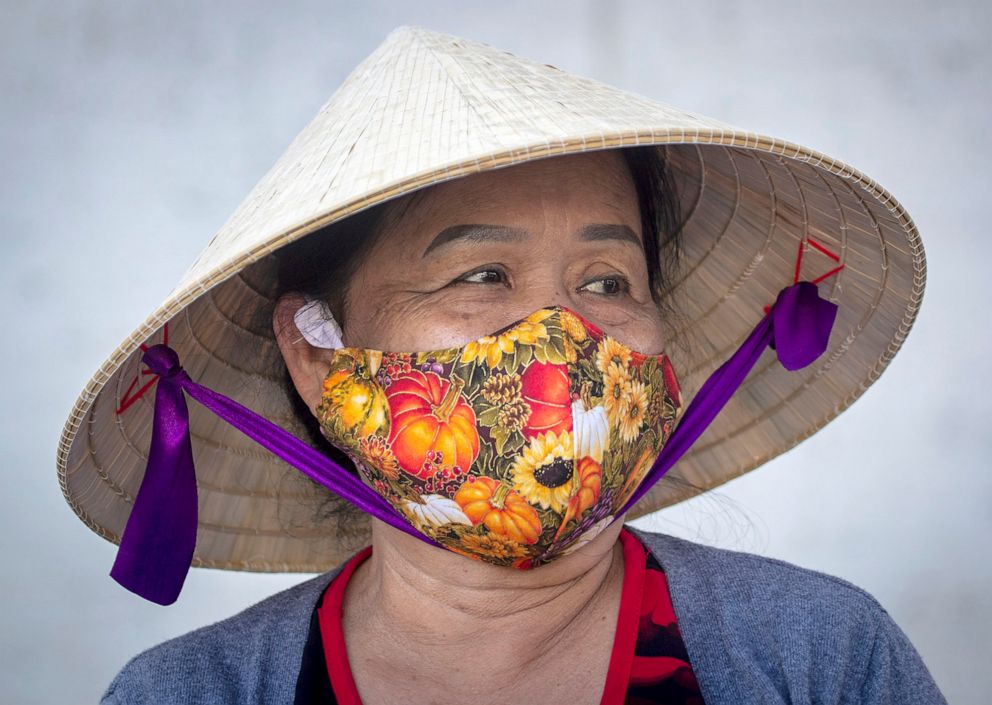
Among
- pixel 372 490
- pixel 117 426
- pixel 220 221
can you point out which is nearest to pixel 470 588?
A: pixel 372 490

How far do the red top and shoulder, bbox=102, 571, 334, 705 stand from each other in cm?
5

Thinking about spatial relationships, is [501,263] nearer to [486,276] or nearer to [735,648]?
[486,276]

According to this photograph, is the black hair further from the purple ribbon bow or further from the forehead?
the purple ribbon bow

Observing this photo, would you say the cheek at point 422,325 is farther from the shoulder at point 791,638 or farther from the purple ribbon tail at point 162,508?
the shoulder at point 791,638

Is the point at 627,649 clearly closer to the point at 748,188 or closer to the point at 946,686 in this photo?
the point at 748,188

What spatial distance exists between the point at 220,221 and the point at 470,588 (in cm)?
190

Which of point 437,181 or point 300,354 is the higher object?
point 437,181

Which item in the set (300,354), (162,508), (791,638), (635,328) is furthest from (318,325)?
(791,638)

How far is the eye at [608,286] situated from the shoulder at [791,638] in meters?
0.41

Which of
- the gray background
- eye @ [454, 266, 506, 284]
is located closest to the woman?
eye @ [454, 266, 506, 284]

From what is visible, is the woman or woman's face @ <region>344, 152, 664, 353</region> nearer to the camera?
the woman

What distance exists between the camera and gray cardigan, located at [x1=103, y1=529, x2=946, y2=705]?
1.78 m

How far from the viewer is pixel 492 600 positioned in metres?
1.83

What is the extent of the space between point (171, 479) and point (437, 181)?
2.27ft
